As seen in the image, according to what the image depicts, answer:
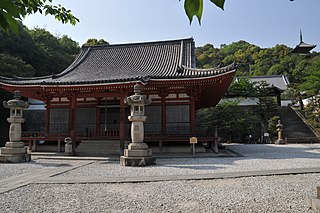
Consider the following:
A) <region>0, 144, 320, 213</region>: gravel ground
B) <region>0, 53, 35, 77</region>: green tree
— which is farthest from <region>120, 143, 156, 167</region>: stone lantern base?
<region>0, 53, 35, 77</region>: green tree

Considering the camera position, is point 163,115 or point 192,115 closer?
point 192,115

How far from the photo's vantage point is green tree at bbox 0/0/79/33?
1179mm

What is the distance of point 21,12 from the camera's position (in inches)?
83.9

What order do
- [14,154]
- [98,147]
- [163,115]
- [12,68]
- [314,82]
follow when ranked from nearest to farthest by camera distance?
[14,154]
[163,115]
[98,147]
[314,82]
[12,68]

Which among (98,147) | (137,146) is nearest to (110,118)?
(98,147)

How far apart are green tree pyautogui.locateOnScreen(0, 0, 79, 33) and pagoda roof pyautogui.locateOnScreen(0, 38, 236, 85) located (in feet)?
36.1

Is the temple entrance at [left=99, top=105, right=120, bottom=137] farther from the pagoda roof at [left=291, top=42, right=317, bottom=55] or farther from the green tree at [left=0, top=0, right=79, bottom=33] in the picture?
the pagoda roof at [left=291, top=42, right=317, bottom=55]

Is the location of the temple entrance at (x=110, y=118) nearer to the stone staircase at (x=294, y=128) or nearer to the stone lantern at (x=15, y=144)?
the stone lantern at (x=15, y=144)

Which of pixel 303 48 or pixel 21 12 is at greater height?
pixel 303 48

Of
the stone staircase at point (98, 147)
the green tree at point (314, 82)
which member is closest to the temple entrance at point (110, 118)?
the stone staircase at point (98, 147)

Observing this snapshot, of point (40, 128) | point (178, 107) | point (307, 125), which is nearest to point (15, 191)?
point (178, 107)

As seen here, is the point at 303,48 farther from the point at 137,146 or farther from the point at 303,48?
the point at 137,146

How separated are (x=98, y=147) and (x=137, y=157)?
5.85 metres

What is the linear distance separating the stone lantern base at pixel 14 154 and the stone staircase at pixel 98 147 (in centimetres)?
351
